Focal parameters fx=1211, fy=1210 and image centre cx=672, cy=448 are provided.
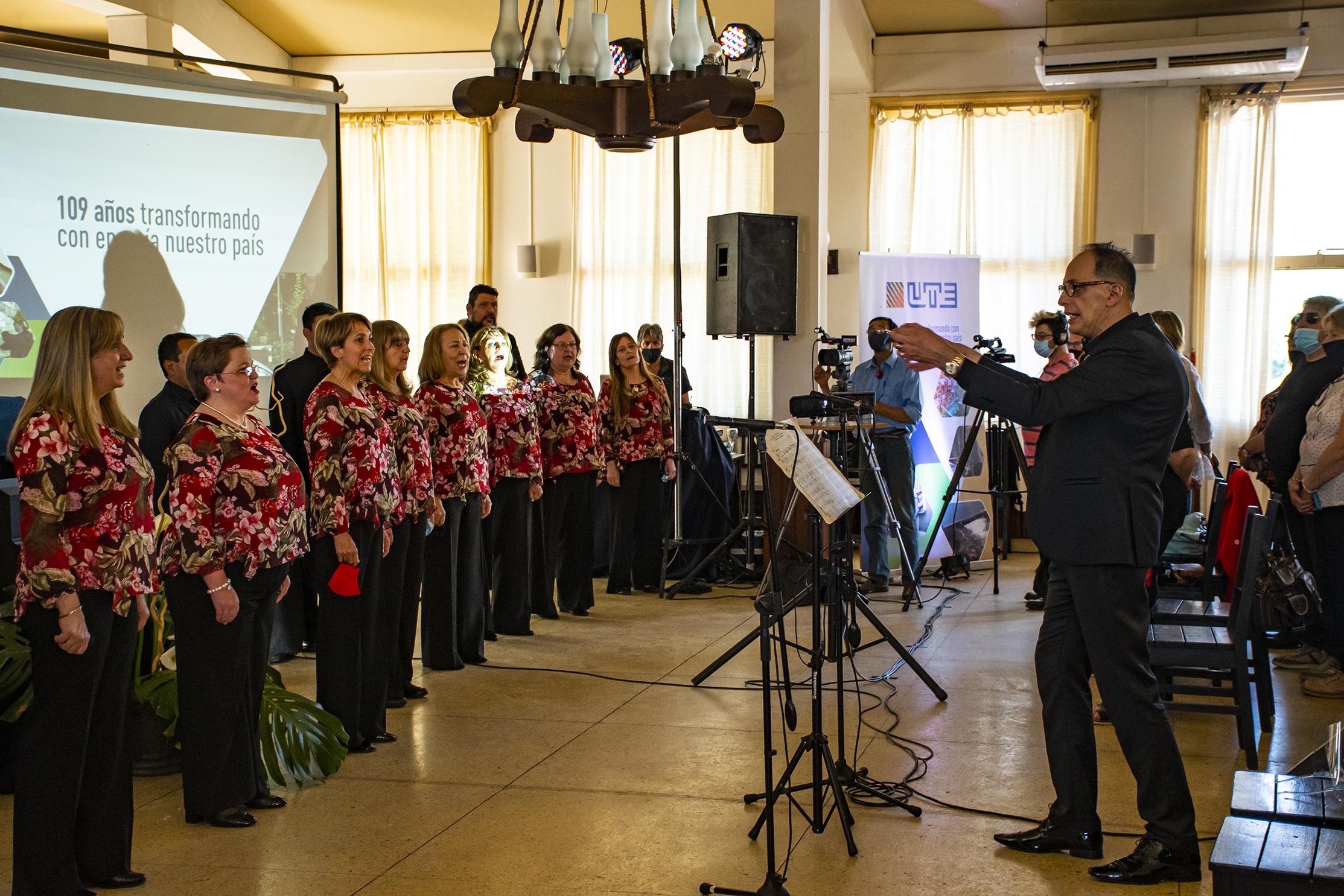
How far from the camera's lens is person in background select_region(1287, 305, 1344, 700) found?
4871mm

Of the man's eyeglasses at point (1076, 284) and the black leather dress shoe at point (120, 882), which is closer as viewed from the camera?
the black leather dress shoe at point (120, 882)

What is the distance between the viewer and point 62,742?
2.87m

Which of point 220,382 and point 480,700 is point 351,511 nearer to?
point 220,382

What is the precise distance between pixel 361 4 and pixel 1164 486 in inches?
290

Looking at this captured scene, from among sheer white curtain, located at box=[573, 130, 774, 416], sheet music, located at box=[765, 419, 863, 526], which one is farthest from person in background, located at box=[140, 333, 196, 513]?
sheer white curtain, located at box=[573, 130, 774, 416]

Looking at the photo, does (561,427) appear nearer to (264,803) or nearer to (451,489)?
(451,489)

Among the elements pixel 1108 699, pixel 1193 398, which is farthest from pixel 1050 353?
pixel 1108 699

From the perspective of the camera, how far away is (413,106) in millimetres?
10867

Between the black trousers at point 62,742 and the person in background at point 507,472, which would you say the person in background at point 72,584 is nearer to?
the black trousers at point 62,742

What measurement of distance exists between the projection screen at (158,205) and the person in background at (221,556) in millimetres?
3316

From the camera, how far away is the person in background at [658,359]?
7594 mm

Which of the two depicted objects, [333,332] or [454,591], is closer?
[333,332]

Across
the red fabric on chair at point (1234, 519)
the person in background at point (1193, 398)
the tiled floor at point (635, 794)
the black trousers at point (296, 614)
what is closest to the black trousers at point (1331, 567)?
the tiled floor at point (635, 794)

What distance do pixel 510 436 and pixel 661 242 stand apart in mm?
5020
